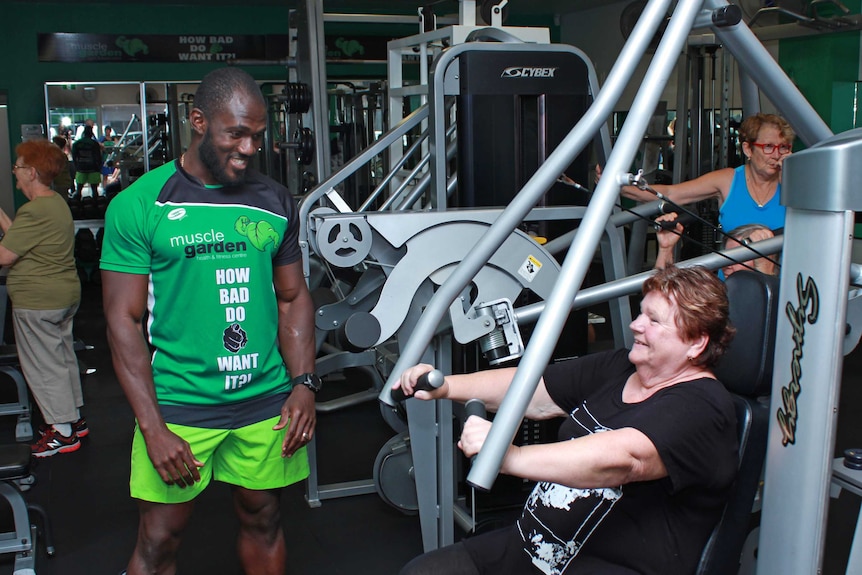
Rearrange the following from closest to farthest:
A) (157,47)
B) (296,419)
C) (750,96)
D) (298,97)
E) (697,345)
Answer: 1. (697,345)
2. (296,419)
3. (750,96)
4. (298,97)
5. (157,47)

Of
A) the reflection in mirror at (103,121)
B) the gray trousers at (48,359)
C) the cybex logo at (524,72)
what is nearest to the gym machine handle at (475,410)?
the cybex logo at (524,72)

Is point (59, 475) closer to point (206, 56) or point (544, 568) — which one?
point (544, 568)

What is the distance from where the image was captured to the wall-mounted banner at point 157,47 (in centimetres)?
884

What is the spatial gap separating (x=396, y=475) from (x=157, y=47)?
7.55 metres

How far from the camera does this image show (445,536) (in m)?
2.41

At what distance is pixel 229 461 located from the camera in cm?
Answer: 186

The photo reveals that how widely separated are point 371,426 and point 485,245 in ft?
8.47

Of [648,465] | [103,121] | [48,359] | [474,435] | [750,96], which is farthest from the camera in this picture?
[103,121]

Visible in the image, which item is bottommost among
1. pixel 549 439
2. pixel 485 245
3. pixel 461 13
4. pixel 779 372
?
pixel 549 439

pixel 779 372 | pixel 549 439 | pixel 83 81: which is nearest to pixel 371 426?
pixel 549 439

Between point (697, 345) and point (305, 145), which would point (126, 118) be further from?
point (697, 345)

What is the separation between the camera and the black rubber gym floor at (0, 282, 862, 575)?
2660 millimetres

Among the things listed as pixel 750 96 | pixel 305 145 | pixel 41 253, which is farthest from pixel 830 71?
pixel 41 253

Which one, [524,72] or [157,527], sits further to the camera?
[524,72]
